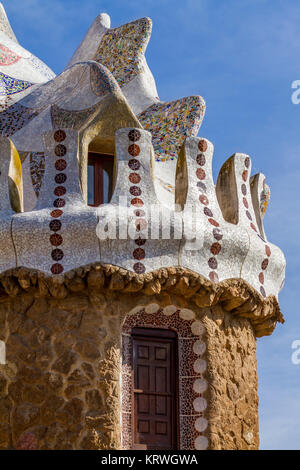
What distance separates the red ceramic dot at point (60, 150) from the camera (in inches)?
442

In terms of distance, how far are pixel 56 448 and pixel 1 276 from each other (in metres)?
1.77

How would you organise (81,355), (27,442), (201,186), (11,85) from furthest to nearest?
(11,85) → (201,186) → (81,355) → (27,442)

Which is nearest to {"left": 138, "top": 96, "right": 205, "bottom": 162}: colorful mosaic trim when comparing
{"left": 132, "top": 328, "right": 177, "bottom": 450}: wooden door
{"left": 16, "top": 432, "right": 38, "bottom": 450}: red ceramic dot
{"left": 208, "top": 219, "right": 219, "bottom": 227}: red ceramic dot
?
{"left": 208, "top": 219, "right": 219, "bottom": 227}: red ceramic dot

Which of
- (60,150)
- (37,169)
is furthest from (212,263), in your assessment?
(37,169)

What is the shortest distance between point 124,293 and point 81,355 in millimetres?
760

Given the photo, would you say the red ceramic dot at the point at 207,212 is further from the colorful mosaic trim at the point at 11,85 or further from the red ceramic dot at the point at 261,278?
the colorful mosaic trim at the point at 11,85

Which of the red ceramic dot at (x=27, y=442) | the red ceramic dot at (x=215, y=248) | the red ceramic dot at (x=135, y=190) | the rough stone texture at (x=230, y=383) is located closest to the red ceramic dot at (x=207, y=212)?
the red ceramic dot at (x=215, y=248)

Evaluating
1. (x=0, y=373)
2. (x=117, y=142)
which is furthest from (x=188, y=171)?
(x=0, y=373)

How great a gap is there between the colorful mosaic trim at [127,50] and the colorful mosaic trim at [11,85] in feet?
3.72

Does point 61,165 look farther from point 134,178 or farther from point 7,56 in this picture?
point 7,56

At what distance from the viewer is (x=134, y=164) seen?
1127cm

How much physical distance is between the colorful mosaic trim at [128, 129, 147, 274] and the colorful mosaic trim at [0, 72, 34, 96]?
279 centimetres

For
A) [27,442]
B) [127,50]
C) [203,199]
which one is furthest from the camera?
[127,50]

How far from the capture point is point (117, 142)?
37.0ft
